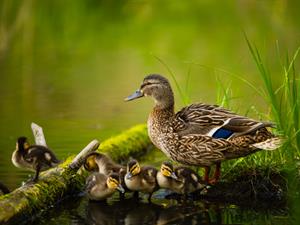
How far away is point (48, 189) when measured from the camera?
7168 millimetres

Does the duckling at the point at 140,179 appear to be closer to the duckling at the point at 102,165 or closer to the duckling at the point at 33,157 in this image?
the duckling at the point at 102,165

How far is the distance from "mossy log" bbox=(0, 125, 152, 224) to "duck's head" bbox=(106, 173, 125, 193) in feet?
1.56

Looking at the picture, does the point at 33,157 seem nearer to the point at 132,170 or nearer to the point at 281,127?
the point at 132,170

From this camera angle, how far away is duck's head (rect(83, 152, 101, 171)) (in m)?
7.75

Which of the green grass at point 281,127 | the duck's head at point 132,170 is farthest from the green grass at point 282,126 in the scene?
the duck's head at point 132,170

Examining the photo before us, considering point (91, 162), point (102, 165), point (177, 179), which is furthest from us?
point (91, 162)

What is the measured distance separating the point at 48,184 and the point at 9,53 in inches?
486

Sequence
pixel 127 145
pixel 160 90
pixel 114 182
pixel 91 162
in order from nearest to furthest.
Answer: pixel 114 182 → pixel 91 162 → pixel 160 90 → pixel 127 145

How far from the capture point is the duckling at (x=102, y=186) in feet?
23.3

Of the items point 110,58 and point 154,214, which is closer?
point 154,214

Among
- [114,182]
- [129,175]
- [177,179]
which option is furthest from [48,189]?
[177,179]

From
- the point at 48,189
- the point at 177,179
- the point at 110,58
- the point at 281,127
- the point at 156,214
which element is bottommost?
the point at 156,214

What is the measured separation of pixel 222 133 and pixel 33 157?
1657 millimetres

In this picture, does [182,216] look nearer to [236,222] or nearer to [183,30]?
[236,222]
